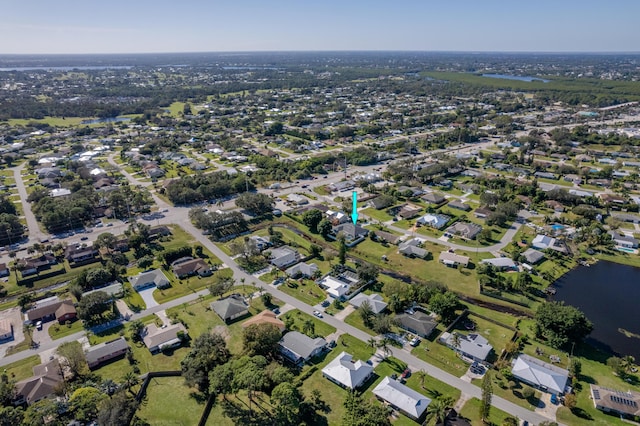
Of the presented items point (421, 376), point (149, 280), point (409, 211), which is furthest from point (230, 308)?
point (409, 211)

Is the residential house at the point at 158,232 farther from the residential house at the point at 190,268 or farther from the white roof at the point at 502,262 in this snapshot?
the white roof at the point at 502,262

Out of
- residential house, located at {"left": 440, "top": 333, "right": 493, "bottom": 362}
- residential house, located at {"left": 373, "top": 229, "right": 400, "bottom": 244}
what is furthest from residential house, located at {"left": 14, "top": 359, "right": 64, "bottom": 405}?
residential house, located at {"left": 373, "top": 229, "right": 400, "bottom": 244}

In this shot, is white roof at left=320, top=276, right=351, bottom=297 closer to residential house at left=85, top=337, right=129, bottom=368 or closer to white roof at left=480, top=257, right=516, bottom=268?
white roof at left=480, top=257, right=516, bottom=268

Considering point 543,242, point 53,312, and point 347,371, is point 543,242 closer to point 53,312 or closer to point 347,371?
point 347,371

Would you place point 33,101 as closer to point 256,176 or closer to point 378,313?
point 256,176

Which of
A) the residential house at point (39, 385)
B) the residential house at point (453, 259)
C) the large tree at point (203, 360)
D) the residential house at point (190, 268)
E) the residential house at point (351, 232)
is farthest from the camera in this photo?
the residential house at point (351, 232)

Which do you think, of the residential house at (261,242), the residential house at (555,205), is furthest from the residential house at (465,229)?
the residential house at (261,242)
